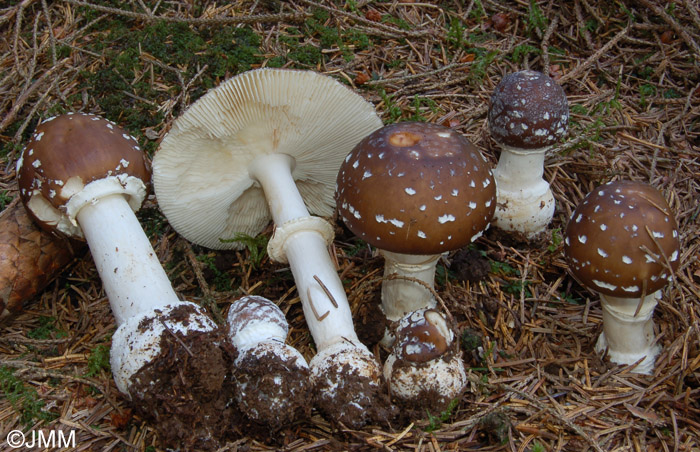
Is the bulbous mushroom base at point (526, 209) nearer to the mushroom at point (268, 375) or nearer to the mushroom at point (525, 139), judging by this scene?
the mushroom at point (525, 139)

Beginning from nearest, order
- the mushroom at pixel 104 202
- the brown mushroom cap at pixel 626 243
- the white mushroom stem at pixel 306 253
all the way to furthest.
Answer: the brown mushroom cap at pixel 626 243
the mushroom at pixel 104 202
the white mushroom stem at pixel 306 253

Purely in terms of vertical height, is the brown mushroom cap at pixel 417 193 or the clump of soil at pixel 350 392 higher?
the brown mushroom cap at pixel 417 193

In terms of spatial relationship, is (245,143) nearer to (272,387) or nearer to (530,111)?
(272,387)

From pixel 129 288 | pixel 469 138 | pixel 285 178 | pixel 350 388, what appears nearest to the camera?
pixel 350 388

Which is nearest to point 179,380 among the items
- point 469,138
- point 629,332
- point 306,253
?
point 306,253

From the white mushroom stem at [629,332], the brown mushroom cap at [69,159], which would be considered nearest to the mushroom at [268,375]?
the brown mushroom cap at [69,159]

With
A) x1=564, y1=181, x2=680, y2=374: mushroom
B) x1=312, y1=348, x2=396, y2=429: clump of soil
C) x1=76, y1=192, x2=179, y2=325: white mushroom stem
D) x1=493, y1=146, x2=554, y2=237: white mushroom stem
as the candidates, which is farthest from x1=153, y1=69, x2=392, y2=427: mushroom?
x1=564, y1=181, x2=680, y2=374: mushroom

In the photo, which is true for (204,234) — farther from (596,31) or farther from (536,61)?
(596,31)
